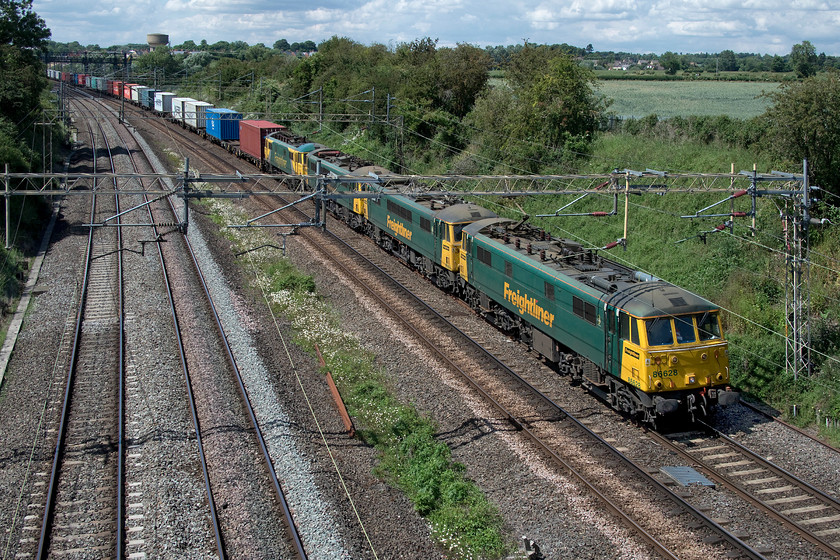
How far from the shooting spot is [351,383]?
18516 millimetres

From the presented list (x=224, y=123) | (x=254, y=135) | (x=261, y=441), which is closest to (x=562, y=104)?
(x=254, y=135)

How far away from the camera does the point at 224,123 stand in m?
57.3

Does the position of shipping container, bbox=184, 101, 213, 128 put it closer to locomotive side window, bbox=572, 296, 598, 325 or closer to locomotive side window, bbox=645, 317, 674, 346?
locomotive side window, bbox=572, 296, 598, 325

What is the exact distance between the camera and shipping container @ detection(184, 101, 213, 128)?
6239 cm

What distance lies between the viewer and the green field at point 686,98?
1844 inches

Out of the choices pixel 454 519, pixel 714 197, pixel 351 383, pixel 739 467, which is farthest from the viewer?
pixel 714 197

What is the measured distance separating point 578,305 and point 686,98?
1789 inches

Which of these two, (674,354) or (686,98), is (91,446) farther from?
(686,98)

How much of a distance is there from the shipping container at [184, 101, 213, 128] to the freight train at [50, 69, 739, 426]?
38.7 metres

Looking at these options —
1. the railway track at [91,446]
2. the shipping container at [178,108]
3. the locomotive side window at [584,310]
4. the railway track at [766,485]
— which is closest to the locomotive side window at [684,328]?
the locomotive side window at [584,310]

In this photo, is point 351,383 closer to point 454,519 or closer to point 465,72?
point 454,519

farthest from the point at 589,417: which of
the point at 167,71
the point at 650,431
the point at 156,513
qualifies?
the point at 167,71

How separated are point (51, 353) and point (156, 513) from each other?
368 inches

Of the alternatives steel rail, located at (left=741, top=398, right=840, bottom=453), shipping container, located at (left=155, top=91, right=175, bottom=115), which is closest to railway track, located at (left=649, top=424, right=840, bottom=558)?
steel rail, located at (left=741, top=398, right=840, bottom=453)
